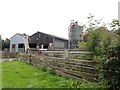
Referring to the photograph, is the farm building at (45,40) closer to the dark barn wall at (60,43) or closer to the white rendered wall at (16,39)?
the dark barn wall at (60,43)

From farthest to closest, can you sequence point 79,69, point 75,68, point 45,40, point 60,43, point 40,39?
point 40,39 < point 60,43 < point 45,40 < point 75,68 < point 79,69

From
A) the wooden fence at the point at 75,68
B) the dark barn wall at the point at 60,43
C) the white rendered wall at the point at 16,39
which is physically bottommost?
the wooden fence at the point at 75,68

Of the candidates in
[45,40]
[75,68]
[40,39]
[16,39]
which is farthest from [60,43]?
[75,68]

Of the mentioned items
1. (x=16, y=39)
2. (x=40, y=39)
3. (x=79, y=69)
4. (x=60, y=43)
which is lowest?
(x=79, y=69)

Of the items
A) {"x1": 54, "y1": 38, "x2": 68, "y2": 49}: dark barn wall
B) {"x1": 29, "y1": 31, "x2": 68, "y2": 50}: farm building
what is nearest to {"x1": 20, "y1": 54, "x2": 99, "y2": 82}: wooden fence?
{"x1": 29, "y1": 31, "x2": 68, "y2": 50}: farm building

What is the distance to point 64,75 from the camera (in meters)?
12.2

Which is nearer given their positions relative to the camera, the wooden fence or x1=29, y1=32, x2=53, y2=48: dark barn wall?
the wooden fence

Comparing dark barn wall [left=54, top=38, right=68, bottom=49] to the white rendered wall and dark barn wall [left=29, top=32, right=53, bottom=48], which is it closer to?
dark barn wall [left=29, top=32, right=53, bottom=48]

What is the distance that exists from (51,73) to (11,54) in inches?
965

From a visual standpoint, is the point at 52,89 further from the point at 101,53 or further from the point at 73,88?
the point at 101,53

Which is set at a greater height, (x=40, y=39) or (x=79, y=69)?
(x=40, y=39)

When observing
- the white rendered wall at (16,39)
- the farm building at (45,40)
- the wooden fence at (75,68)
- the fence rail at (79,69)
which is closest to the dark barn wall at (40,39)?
the farm building at (45,40)

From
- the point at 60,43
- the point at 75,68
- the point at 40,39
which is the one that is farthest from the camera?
the point at 40,39

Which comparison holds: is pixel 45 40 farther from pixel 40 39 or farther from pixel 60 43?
pixel 60 43
